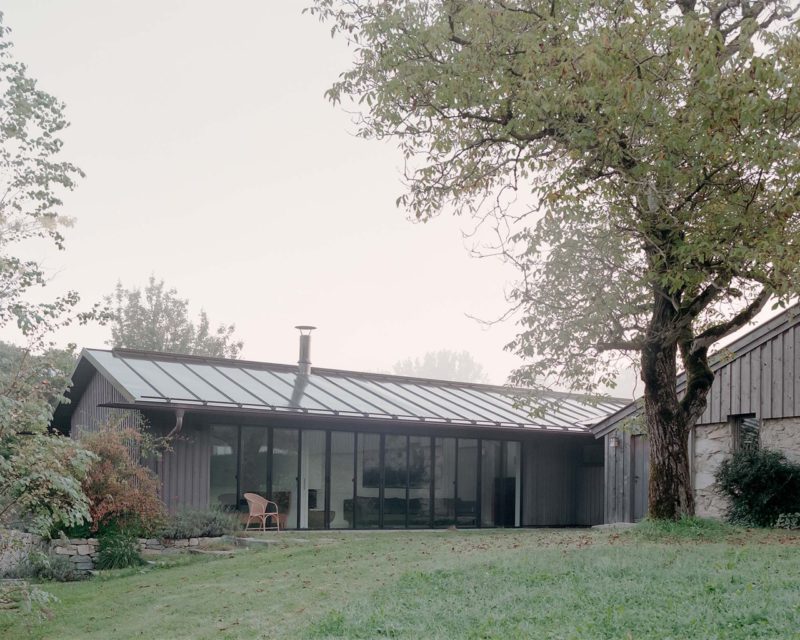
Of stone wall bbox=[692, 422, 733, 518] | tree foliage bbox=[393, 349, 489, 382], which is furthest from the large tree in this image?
tree foliage bbox=[393, 349, 489, 382]

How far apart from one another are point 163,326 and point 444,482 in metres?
26.2

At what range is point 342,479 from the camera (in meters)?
19.0

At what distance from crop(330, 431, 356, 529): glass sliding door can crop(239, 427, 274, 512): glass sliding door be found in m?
1.52

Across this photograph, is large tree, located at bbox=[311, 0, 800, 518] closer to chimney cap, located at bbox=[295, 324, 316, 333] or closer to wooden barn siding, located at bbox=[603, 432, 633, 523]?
wooden barn siding, located at bbox=[603, 432, 633, 523]

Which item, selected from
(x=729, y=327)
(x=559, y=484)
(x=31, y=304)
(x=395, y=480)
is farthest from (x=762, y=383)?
(x=31, y=304)

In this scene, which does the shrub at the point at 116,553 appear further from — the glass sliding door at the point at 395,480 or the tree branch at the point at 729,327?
the tree branch at the point at 729,327

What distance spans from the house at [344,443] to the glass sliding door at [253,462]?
3cm

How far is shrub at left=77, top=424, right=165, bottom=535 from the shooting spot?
14484mm

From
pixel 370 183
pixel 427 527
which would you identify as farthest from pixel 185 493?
pixel 370 183

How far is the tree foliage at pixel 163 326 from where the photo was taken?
1683 inches

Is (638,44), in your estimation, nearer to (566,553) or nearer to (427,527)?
(566,553)

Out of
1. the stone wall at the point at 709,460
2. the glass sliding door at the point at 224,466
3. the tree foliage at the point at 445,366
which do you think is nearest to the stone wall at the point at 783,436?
the stone wall at the point at 709,460

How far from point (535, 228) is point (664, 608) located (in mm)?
5473

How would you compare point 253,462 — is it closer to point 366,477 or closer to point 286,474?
point 286,474
